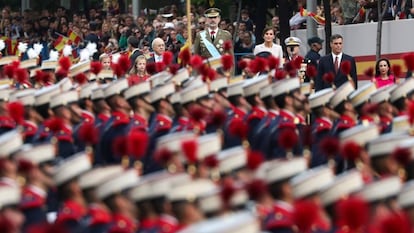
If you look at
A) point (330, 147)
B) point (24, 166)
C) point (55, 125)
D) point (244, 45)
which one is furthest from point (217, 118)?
point (244, 45)

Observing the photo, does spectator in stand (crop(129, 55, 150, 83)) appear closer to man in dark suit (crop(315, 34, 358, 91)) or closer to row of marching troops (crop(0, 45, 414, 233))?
man in dark suit (crop(315, 34, 358, 91))

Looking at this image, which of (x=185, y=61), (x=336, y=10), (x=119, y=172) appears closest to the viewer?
(x=119, y=172)

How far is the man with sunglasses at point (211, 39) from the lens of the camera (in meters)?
21.5

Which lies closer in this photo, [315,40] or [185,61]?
[185,61]

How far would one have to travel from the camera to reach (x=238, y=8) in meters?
26.7

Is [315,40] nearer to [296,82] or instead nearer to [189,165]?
[296,82]

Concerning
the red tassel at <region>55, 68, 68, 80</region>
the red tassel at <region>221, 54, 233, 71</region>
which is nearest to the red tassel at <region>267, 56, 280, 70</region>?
the red tassel at <region>221, 54, 233, 71</region>

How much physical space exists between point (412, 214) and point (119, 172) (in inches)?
69.4

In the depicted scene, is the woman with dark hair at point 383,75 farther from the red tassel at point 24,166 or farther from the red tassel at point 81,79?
the red tassel at point 24,166

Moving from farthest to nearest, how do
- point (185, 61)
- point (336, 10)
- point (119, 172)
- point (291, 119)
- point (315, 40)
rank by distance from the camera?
point (336, 10) < point (315, 40) < point (185, 61) < point (291, 119) < point (119, 172)

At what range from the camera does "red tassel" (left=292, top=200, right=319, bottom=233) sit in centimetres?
967

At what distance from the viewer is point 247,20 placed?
26.5m

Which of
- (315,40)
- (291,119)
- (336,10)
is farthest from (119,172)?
(336,10)

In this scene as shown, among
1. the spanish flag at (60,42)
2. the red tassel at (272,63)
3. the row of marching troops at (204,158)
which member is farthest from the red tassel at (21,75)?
the spanish flag at (60,42)
